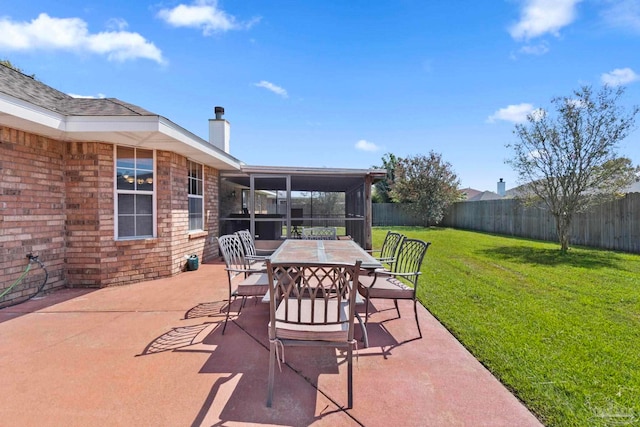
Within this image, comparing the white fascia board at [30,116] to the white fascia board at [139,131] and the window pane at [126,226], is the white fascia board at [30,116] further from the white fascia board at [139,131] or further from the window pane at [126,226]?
the window pane at [126,226]

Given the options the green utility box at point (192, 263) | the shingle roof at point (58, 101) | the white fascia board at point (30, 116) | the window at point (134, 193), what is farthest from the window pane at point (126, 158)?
the green utility box at point (192, 263)

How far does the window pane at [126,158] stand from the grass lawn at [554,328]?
547 centimetres

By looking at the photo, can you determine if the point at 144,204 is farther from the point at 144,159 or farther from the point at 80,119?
the point at 80,119

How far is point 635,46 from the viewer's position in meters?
7.34

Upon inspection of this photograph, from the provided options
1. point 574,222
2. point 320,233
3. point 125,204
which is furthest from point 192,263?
point 574,222

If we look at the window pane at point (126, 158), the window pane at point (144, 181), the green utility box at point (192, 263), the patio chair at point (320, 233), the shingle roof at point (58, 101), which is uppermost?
the shingle roof at point (58, 101)

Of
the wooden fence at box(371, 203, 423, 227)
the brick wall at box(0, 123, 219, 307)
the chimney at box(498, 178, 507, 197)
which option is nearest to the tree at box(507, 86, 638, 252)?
the brick wall at box(0, 123, 219, 307)

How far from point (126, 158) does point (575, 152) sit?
1196cm

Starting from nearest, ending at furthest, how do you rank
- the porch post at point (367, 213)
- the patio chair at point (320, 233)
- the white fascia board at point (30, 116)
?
the white fascia board at point (30, 116) → the patio chair at point (320, 233) → the porch post at point (367, 213)

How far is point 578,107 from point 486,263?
5837mm

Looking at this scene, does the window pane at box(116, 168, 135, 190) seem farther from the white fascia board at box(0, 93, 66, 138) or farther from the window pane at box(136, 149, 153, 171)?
the white fascia board at box(0, 93, 66, 138)

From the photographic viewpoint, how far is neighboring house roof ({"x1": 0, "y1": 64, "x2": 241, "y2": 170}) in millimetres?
3947

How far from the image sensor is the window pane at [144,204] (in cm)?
574

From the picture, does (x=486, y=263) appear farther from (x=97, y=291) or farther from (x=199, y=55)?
(x=199, y=55)
